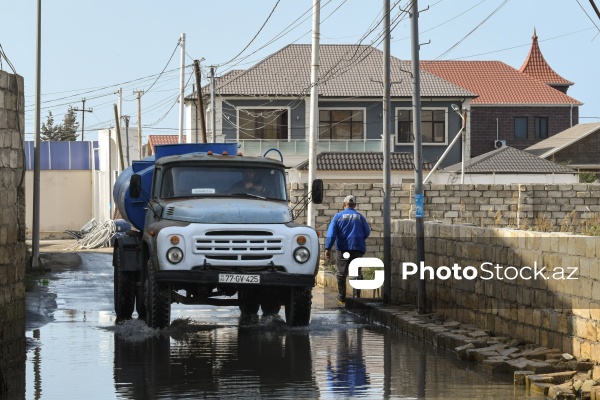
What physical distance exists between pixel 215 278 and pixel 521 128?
215 ft

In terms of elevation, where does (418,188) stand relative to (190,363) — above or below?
above

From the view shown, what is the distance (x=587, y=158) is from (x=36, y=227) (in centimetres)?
4482

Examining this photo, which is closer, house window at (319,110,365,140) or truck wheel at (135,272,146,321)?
truck wheel at (135,272,146,321)

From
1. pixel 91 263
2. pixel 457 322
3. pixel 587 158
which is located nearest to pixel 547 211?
pixel 91 263

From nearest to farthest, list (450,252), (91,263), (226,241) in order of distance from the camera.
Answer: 1. (226,241)
2. (450,252)
3. (91,263)

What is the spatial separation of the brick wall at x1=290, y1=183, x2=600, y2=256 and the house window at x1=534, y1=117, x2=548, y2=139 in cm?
4472

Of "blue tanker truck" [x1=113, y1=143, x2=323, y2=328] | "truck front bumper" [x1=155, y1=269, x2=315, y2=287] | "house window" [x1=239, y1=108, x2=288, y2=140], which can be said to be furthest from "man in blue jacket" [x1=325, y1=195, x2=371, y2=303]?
"house window" [x1=239, y1=108, x2=288, y2=140]

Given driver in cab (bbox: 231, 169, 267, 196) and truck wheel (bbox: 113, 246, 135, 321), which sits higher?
driver in cab (bbox: 231, 169, 267, 196)

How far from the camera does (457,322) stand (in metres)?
16.7

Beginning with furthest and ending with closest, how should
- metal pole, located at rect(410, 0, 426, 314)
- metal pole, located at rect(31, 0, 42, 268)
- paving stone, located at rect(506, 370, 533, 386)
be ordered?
metal pole, located at rect(31, 0, 42, 268), metal pole, located at rect(410, 0, 426, 314), paving stone, located at rect(506, 370, 533, 386)

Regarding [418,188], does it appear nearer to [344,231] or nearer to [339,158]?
[344,231]

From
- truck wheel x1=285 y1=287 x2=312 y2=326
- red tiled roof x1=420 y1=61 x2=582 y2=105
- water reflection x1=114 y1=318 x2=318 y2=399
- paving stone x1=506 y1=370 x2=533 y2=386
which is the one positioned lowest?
water reflection x1=114 y1=318 x2=318 y2=399

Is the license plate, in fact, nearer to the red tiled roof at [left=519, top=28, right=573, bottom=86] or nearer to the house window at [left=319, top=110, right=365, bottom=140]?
the house window at [left=319, top=110, right=365, bottom=140]

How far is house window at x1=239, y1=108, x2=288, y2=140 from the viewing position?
62.3 m
